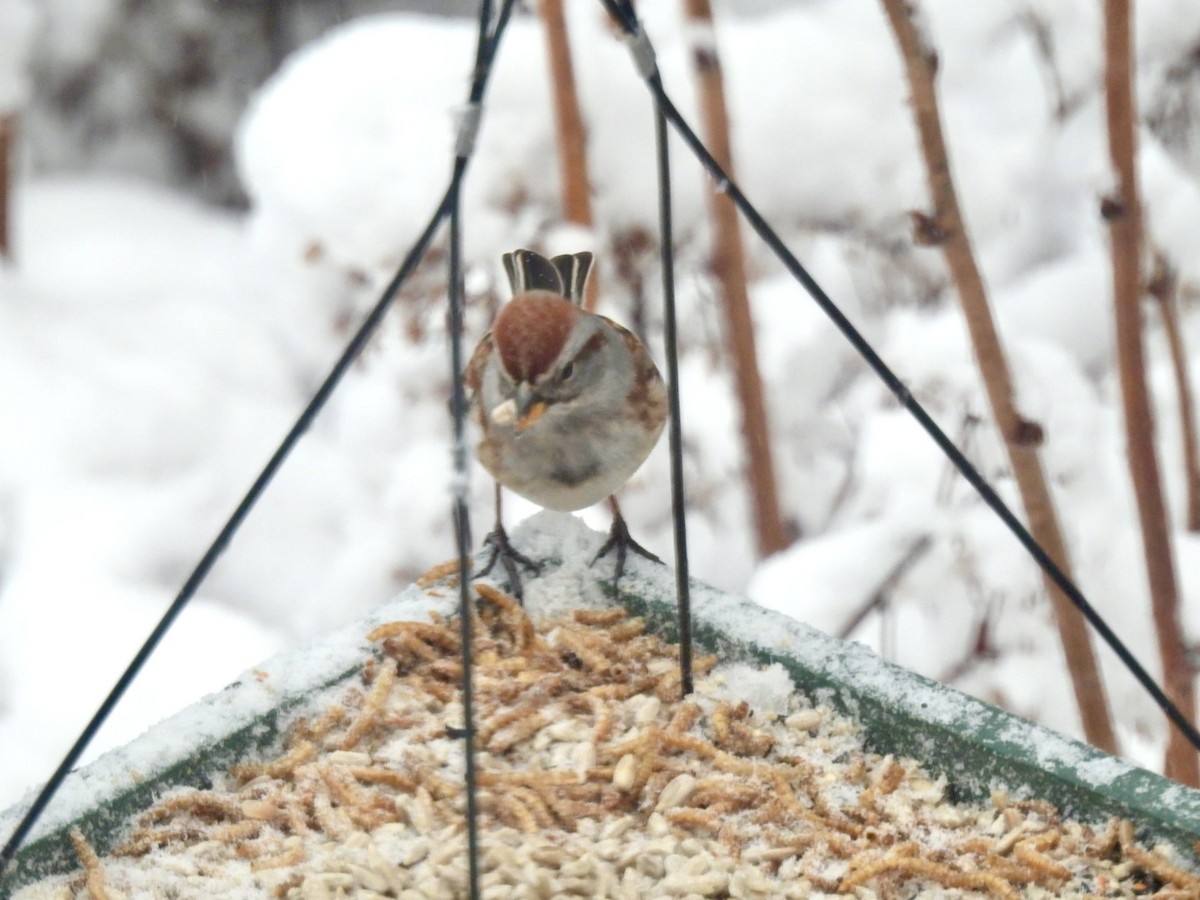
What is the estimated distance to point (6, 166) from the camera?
3.85 meters

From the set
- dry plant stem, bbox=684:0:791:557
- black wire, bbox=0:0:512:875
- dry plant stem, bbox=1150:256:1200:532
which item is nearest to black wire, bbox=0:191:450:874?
black wire, bbox=0:0:512:875

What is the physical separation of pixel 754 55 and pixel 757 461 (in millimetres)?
1407

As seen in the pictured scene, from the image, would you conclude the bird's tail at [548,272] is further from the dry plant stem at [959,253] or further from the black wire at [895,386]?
the black wire at [895,386]

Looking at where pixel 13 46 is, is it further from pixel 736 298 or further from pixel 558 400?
pixel 558 400

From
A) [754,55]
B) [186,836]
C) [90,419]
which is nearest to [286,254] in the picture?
[90,419]

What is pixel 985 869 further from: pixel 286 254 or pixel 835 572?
pixel 286 254

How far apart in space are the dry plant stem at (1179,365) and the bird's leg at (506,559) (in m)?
1.02

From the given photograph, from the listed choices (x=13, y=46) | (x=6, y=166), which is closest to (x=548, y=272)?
(x=13, y=46)

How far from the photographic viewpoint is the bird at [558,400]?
5.41ft

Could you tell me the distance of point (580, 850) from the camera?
4.58 feet

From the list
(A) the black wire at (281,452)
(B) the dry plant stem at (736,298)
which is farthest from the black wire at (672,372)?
(B) the dry plant stem at (736,298)

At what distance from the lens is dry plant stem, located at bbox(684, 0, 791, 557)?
2.43m

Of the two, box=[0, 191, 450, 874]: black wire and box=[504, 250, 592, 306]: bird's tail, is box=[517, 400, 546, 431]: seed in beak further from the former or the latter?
box=[0, 191, 450, 874]: black wire

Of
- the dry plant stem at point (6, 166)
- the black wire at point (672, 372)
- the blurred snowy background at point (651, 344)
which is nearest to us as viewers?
the black wire at point (672, 372)
